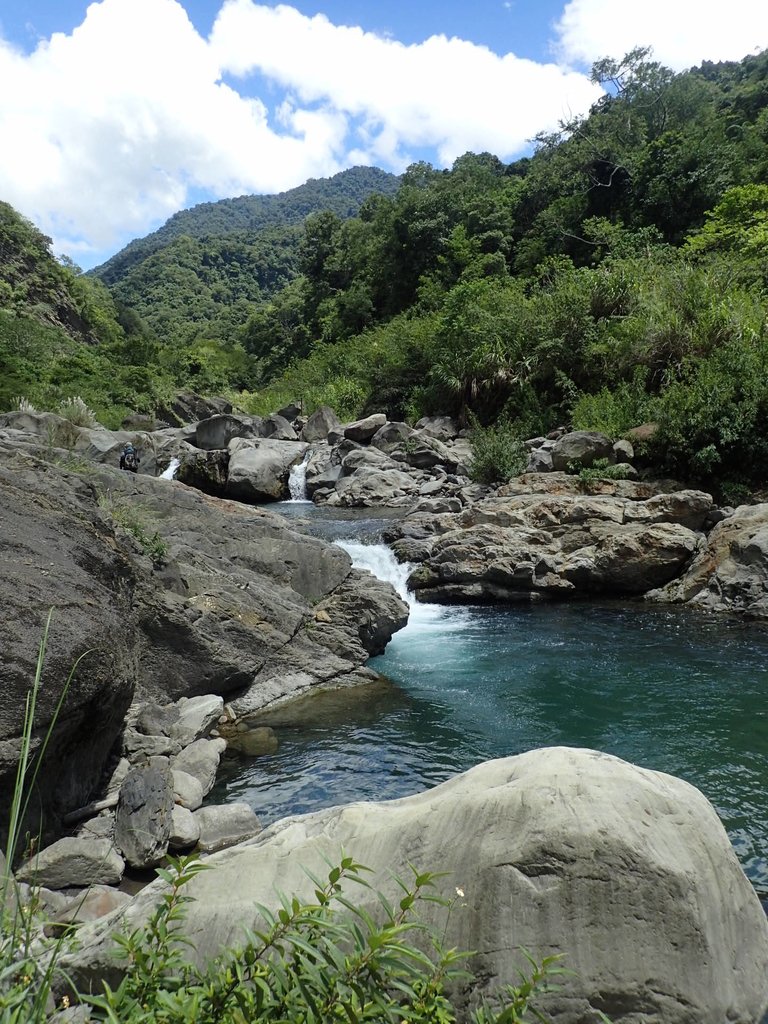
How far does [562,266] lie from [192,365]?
122 ft

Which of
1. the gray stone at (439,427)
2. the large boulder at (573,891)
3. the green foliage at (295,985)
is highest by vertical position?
the gray stone at (439,427)

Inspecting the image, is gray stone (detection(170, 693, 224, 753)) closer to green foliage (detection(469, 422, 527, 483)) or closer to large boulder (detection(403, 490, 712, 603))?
large boulder (detection(403, 490, 712, 603))

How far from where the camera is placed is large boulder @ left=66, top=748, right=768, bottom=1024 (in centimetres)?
288

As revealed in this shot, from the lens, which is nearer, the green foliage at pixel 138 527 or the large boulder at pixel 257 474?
the green foliage at pixel 138 527

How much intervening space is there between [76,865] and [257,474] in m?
19.5

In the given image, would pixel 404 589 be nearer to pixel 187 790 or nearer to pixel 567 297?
pixel 187 790

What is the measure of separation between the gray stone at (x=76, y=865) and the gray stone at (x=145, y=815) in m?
0.18

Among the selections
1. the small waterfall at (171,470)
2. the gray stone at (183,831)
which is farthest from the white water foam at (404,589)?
the small waterfall at (171,470)

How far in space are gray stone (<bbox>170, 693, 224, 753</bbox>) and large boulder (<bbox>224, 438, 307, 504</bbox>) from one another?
16347 millimetres

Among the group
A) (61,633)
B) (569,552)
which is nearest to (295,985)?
(61,633)

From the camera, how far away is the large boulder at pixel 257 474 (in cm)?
2388

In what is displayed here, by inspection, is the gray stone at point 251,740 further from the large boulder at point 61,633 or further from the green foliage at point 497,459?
the green foliage at point 497,459

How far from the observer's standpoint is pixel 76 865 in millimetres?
5023

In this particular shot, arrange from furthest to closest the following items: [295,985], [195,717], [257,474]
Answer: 1. [257,474]
2. [195,717]
3. [295,985]
